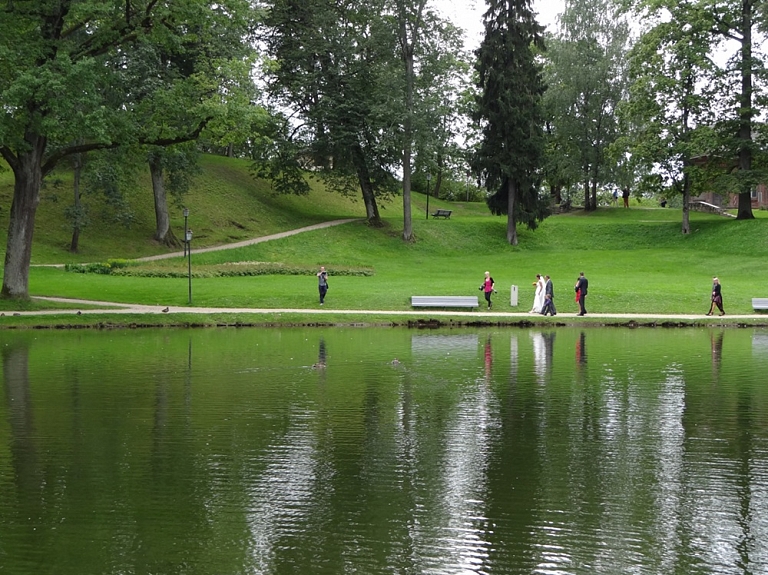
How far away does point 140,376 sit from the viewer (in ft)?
61.4

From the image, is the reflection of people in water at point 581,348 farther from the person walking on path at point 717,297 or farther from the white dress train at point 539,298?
the person walking on path at point 717,297

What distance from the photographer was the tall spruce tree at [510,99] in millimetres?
53469

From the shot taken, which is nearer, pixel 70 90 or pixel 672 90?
pixel 70 90

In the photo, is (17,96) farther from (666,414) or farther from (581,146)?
(581,146)

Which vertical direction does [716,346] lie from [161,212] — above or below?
below

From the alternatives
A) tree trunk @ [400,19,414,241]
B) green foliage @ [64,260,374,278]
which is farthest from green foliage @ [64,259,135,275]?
tree trunk @ [400,19,414,241]

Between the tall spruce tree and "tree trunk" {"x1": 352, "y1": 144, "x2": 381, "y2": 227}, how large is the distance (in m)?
7.53

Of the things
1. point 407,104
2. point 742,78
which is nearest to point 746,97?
point 742,78

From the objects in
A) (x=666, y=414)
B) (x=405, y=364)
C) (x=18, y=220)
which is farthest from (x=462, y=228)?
(x=666, y=414)

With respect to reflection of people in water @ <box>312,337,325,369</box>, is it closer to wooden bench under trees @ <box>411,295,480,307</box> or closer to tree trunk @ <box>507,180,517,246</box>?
wooden bench under trees @ <box>411,295,480,307</box>

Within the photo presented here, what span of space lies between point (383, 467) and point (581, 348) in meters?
14.1

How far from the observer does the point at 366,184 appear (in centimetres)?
5919

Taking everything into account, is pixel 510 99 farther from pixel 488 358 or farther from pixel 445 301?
pixel 488 358

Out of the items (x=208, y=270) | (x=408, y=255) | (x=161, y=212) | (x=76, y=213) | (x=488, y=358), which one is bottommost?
(x=488, y=358)
